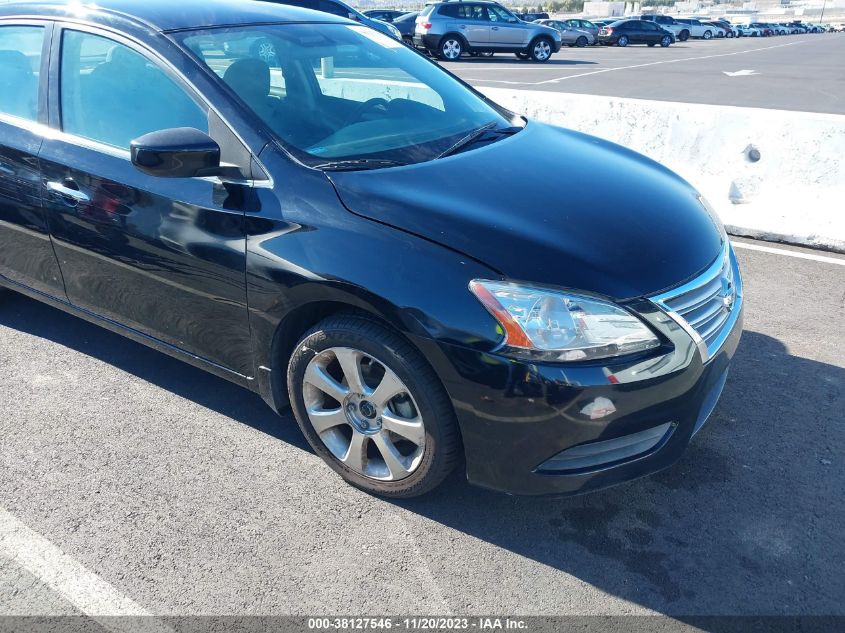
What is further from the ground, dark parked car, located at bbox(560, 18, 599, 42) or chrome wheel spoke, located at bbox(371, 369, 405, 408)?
dark parked car, located at bbox(560, 18, 599, 42)

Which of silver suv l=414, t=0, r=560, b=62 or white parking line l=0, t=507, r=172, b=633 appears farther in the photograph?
silver suv l=414, t=0, r=560, b=62

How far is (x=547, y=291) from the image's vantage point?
2363 millimetres

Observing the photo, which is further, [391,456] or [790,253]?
[790,253]

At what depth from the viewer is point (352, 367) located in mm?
2676

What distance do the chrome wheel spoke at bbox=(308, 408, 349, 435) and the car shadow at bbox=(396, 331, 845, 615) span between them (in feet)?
1.43

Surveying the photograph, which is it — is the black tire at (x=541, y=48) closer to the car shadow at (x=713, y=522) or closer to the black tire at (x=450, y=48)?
the black tire at (x=450, y=48)

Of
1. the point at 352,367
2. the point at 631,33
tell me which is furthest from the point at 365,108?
the point at 631,33

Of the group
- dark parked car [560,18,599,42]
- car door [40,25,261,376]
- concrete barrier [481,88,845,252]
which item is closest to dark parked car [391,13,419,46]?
dark parked car [560,18,599,42]

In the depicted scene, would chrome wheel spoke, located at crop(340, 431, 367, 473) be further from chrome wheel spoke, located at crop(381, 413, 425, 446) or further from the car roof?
the car roof

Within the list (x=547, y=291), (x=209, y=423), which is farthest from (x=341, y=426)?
(x=547, y=291)

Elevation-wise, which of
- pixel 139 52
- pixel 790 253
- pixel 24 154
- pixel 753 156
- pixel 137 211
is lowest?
pixel 790 253

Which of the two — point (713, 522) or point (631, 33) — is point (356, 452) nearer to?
point (713, 522)

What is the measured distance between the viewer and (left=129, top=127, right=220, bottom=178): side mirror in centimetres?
267

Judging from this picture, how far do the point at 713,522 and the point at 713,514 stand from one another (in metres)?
0.04
